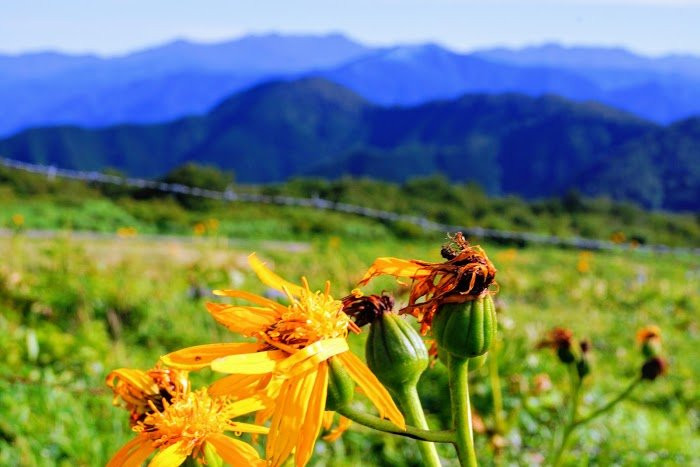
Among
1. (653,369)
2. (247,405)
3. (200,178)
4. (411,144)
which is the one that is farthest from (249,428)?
(411,144)

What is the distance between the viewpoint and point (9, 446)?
274cm

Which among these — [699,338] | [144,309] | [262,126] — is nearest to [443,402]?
[144,309]

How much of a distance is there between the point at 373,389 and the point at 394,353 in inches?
3.3

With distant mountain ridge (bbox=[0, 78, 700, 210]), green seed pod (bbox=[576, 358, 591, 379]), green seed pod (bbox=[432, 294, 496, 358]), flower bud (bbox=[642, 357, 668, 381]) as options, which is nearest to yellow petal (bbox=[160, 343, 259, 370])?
green seed pod (bbox=[432, 294, 496, 358])

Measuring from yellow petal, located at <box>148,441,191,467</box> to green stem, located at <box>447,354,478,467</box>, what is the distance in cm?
29

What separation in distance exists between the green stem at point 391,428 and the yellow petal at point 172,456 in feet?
0.64

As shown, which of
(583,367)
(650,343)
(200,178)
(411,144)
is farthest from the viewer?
(411,144)

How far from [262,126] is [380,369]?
12011cm

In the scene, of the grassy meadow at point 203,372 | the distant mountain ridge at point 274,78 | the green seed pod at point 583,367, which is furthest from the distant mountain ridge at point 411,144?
the green seed pod at point 583,367

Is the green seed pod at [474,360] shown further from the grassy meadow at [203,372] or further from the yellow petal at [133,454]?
the grassy meadow at [203,372]

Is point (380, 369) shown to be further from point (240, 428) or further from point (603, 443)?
point (603, 443)

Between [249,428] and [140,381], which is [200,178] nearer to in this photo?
[140,381]

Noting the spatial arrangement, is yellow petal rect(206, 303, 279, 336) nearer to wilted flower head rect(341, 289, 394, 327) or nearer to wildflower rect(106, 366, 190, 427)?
wilted flower head rect(341, 289, 394, 327)

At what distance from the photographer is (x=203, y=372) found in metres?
3.53
